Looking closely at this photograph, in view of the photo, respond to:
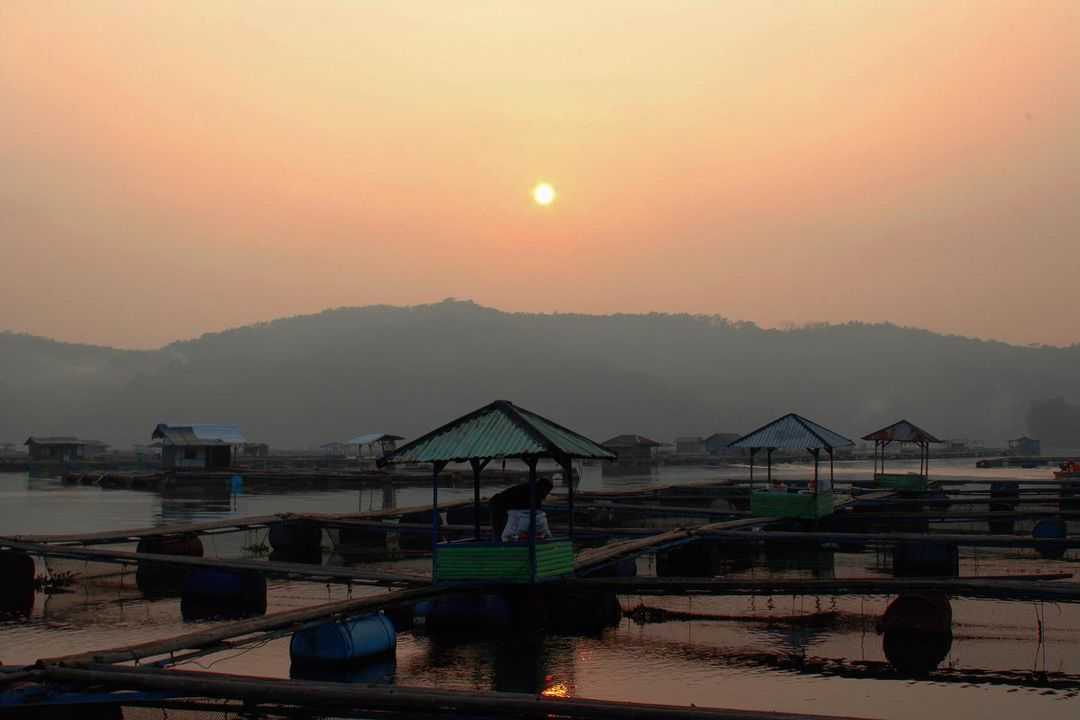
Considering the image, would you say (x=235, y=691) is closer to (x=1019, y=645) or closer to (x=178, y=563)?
(x=178, y=563)

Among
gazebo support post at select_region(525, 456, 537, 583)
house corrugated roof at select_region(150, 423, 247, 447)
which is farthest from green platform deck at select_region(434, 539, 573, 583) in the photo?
house corrugated roof at select_region(150, 423, 247, 447)

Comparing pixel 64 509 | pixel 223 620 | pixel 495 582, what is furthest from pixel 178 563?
pixel 64 509

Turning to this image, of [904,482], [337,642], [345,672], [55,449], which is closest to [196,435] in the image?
[55,449]

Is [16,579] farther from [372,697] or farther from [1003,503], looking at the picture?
[1003,503]

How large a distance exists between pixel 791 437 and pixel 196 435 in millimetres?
67914

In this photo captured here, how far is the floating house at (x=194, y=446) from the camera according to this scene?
3674 inches

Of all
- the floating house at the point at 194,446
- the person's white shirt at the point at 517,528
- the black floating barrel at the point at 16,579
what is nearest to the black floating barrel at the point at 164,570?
the black floating barrel at the point at 16,579

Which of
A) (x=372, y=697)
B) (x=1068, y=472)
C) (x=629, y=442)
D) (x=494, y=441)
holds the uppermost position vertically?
(x=494, y=441)

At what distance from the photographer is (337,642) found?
20.2 metres

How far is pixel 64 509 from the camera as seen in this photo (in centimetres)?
6762

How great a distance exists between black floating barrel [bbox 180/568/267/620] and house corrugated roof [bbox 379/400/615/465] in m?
6.62

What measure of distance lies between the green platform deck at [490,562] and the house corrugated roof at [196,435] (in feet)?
246

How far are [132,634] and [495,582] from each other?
29.4 ft

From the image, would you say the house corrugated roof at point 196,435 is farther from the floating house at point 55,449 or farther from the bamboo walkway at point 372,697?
the bamboo walkway at point 372,697
